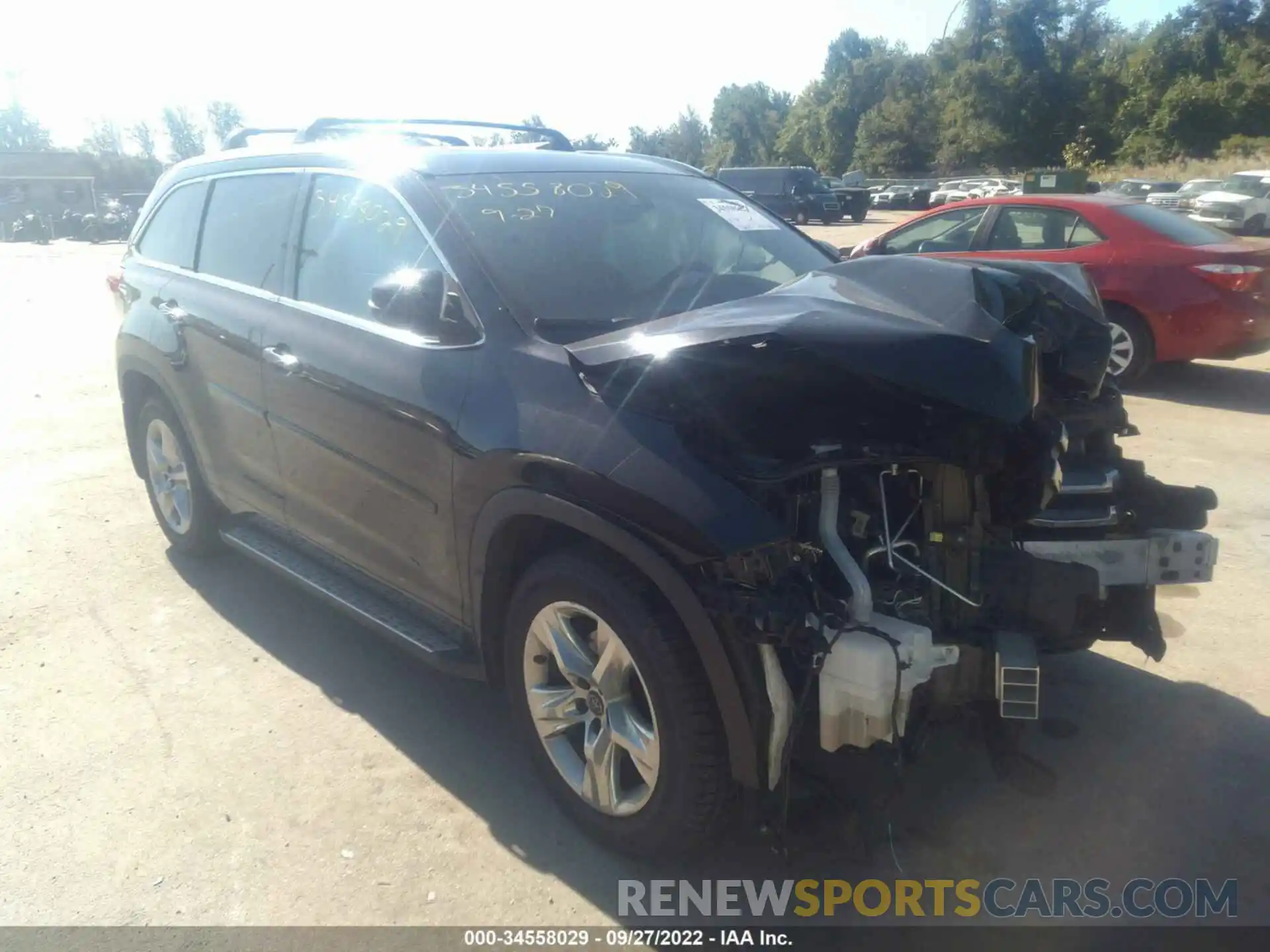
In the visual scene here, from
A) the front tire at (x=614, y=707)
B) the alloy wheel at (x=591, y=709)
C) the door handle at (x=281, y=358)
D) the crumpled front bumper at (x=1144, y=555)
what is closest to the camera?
the front tire at (x=614, y=707)

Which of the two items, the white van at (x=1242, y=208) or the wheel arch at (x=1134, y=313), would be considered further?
the white van at (x=1242, y=208)

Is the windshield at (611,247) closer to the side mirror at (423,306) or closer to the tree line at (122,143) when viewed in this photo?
the side mirror at (423,306)

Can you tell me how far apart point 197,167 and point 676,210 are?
2.67 metres

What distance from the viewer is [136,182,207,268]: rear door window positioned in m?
5.08

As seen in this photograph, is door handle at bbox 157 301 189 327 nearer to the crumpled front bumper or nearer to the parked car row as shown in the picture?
the crumpled front bumper

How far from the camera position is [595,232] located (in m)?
3.77

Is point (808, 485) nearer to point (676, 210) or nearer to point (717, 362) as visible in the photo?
point (717, 362)

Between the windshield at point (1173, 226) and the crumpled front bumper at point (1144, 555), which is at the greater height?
the windshield at point (1173, 226)

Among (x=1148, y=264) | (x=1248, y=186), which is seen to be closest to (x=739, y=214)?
(x=1148, y=264)

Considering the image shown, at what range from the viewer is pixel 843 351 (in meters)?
2.58

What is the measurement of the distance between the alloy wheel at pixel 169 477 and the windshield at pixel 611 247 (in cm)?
241

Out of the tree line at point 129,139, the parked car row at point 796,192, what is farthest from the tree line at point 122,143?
the parked car row at point 796,192

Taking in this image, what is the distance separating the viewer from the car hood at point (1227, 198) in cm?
2480

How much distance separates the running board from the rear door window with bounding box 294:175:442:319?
1002 millimetres
